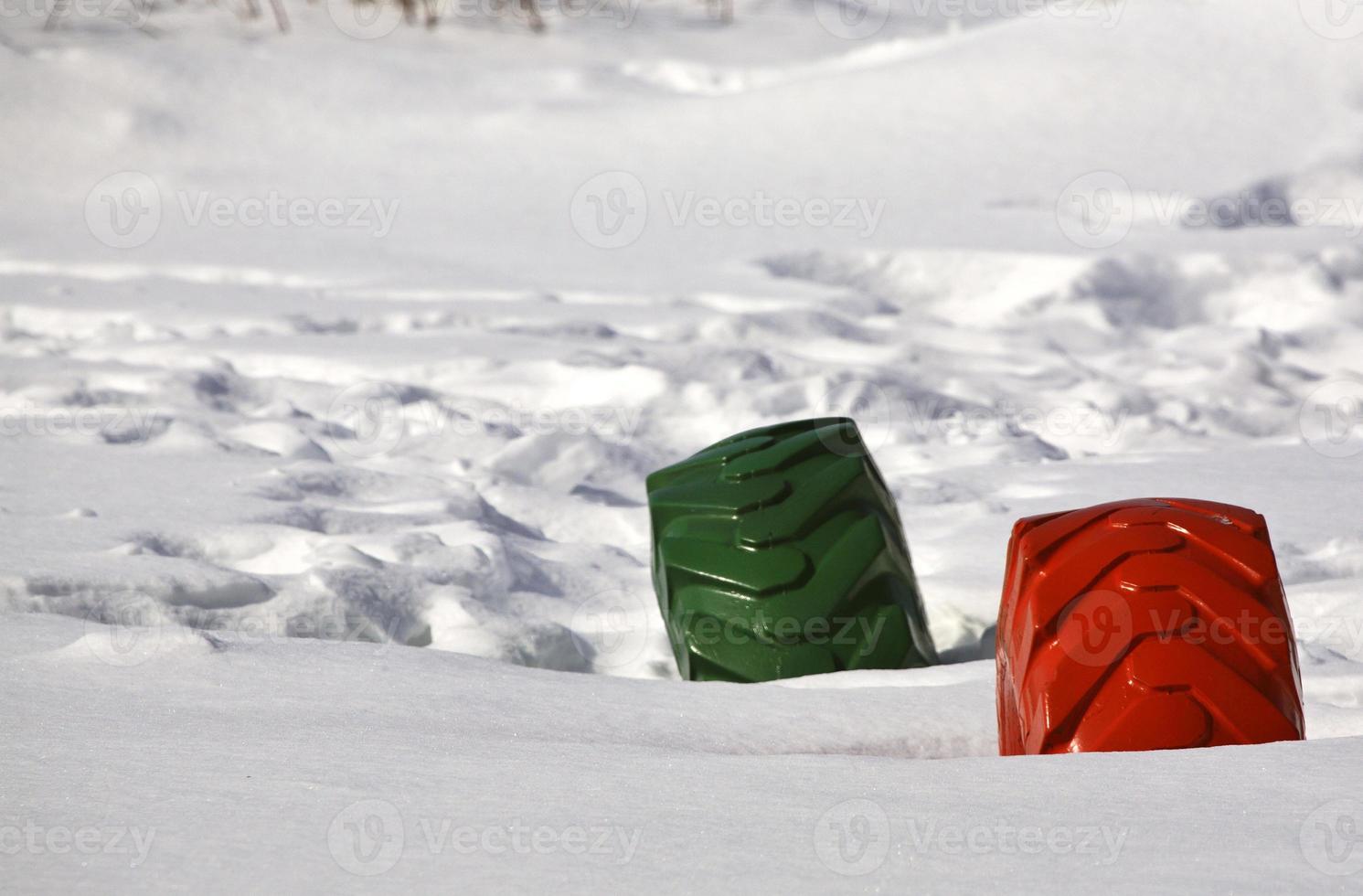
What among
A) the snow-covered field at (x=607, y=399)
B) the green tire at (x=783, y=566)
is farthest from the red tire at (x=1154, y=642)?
the green tire at (x=783, y=566)

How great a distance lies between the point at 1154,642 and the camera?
1332 millimetres

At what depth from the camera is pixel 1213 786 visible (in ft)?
3.67

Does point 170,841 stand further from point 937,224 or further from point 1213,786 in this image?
point 937,224

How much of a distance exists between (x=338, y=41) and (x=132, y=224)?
71.4 inches

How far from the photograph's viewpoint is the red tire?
131 centimetres

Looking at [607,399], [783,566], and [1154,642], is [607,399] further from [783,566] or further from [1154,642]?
[1154,642]

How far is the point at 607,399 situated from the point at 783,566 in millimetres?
1531

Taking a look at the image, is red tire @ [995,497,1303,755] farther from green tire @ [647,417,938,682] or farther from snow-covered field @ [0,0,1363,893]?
green tire @ [647,417,938,682]

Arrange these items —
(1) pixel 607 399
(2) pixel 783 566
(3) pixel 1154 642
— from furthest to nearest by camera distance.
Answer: (1) pixel 607 399, (2) pixel 783 566, (3) pixel 1154 642

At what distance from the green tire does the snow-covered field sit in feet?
0.28

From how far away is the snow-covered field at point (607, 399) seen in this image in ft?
3.47

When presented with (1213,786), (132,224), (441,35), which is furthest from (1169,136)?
(1213,786)

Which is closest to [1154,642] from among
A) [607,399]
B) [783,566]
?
[783,566]

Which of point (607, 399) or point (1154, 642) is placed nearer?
point (1154, 642)
